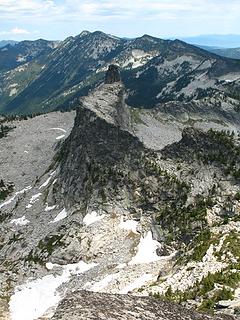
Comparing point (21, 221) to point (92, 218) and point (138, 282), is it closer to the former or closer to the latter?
point (92, 218)

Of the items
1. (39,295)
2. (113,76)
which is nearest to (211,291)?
(39,295)

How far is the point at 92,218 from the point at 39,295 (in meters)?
15.6

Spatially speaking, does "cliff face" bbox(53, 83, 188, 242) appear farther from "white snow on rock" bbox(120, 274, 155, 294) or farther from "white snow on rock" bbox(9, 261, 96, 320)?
"white snow on rock" bbox(120, 274, 155, 294)

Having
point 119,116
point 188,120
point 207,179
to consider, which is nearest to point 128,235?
point 207,179

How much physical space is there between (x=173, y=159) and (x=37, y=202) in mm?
25619

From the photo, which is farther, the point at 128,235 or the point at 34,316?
the point at 128,235

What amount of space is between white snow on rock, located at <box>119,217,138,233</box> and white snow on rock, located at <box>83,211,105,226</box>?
140 inches

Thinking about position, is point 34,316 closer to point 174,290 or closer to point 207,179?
point 174,290

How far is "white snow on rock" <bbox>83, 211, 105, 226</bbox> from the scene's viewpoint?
71.8 meters

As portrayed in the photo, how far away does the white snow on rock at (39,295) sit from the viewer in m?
57.2

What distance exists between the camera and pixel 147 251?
64.6 m

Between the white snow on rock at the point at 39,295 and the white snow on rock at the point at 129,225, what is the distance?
25.6 feet

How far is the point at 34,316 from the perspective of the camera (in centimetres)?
5556

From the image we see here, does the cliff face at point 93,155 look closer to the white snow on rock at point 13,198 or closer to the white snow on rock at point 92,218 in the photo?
the white snow on rock at point 92,218
